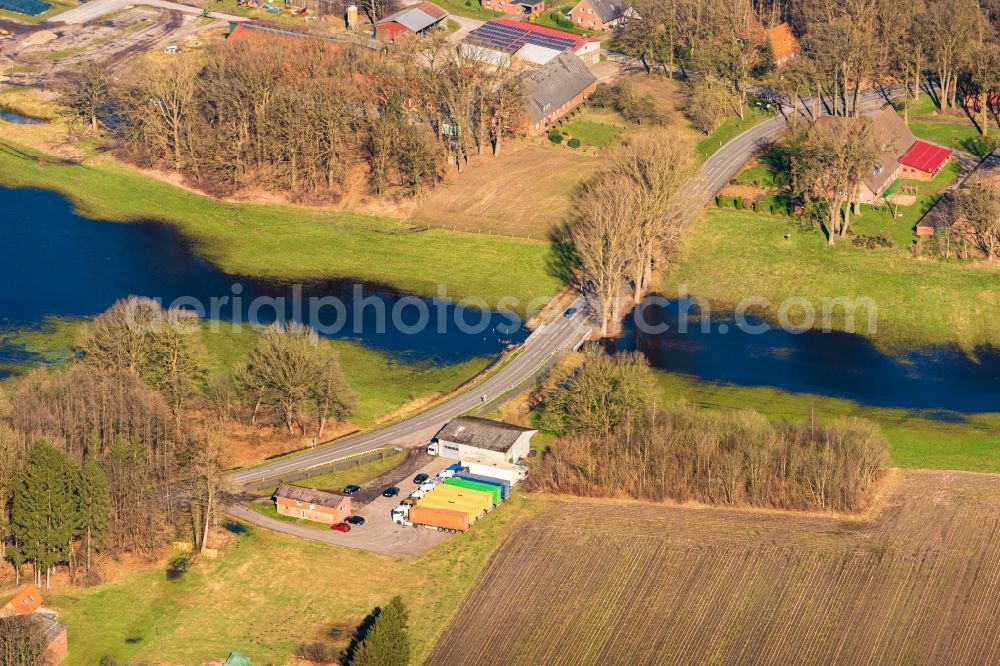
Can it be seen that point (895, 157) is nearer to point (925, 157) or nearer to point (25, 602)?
point (925, 157)

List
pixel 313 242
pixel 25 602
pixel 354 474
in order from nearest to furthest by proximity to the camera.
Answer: pixel 25 602 → pixel 354 474 → pixel 313 242

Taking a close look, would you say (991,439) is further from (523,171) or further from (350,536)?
(523,171)

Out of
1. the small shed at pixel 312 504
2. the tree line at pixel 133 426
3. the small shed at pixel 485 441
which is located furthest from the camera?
the small shed at pixel 485 441

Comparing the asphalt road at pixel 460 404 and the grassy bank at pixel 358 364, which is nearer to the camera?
the asphalt road at pixel 460 404

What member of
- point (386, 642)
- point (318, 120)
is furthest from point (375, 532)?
point (318, 120)

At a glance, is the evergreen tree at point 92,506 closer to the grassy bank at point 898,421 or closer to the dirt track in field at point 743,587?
the dirt track in field at point 743,587

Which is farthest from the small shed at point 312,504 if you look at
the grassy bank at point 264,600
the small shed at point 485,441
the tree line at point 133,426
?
the small shed at point 485,441

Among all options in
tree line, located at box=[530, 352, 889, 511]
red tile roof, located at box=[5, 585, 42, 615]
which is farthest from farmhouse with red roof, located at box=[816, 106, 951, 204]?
red tile roof, located at box=[5, 585, 42, 615]
